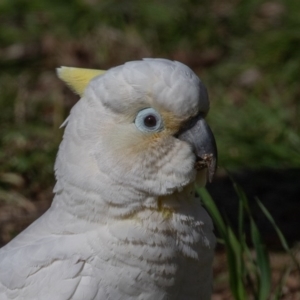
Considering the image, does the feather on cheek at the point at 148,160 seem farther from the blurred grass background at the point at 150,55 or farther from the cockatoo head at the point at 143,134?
the blurred grass background at the point at 150,55

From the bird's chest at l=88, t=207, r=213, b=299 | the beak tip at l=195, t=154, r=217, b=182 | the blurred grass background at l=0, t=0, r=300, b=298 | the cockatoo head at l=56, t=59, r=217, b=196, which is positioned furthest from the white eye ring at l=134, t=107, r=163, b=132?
the blurred grass background at l=0, t=0, r=300, b=298

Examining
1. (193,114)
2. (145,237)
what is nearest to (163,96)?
(193,114)

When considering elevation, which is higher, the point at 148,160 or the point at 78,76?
the point at 78,76

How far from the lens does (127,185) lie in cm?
243

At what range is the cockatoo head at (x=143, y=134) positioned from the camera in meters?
2.42

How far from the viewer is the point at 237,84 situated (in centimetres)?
527

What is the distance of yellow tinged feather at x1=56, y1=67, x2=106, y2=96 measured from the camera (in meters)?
2.59

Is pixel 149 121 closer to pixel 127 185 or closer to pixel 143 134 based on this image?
pixel 143 134

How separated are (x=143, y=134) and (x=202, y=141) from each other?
172 mm

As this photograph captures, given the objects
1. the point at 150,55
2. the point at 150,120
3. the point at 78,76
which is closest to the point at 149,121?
the point at 150,120

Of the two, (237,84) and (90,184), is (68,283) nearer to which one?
(90,184)

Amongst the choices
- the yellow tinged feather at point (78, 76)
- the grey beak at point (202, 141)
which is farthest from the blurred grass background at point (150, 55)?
the grey beak at point (202, 141)

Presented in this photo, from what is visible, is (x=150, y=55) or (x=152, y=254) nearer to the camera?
(x=152, y=254)

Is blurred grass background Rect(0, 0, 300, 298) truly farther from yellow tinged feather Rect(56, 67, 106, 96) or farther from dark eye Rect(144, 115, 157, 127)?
dark eye Rect(144, 115, 157, 127)
